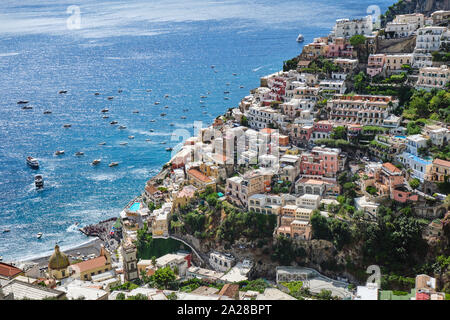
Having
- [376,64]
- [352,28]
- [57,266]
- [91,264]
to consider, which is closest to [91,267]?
[91,264]

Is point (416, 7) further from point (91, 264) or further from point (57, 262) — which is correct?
point (57, 262)

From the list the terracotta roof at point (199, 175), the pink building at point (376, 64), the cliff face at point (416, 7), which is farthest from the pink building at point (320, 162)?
the cliff face at point (416, 7)

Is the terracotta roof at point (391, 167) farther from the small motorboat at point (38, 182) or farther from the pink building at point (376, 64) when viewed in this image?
the small motorboat at point (38, 182)

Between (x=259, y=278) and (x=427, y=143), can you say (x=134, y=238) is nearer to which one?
(x=259, y=278)
